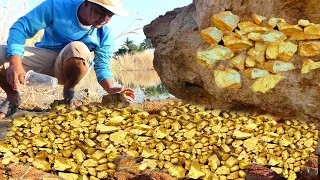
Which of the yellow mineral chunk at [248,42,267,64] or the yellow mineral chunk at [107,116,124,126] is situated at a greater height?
the yellow mineral chunk at [248,42,267,64]

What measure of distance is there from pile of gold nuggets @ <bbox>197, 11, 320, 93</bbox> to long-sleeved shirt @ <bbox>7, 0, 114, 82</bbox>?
133 cm

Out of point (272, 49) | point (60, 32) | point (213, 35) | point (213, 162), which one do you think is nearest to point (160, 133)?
point (213, 162)

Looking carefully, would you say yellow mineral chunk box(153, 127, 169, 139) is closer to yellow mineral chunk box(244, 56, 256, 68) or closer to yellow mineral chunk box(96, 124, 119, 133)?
yellow mineral chunk box(96, 124, 119, 133)

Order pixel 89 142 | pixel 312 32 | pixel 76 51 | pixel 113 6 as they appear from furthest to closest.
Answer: pixel 76 51 < pixel 113 6 < pixel 89 142 < pixel 312 32

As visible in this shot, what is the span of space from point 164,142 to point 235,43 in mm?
713

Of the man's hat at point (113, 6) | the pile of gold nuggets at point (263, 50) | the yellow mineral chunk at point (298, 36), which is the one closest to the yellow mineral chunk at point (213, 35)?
the pile of gold nuggets at point (263, 50)

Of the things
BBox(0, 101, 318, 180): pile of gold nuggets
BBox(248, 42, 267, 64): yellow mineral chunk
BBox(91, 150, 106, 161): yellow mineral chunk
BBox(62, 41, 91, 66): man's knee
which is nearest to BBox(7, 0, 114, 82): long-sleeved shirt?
BBox(62, 41, 91, 66): man's knee

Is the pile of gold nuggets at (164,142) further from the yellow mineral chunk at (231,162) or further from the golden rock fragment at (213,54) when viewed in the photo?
the golden rock fragment at (213,54)

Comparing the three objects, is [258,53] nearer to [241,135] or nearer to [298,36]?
[298,36]

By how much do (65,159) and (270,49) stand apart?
998 millimetres

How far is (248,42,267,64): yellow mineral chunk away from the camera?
1.37 meters

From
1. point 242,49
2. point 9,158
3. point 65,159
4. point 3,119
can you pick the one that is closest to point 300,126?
point 242,49

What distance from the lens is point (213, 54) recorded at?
140cm

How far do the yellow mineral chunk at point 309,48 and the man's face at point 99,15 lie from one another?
1.30 m
